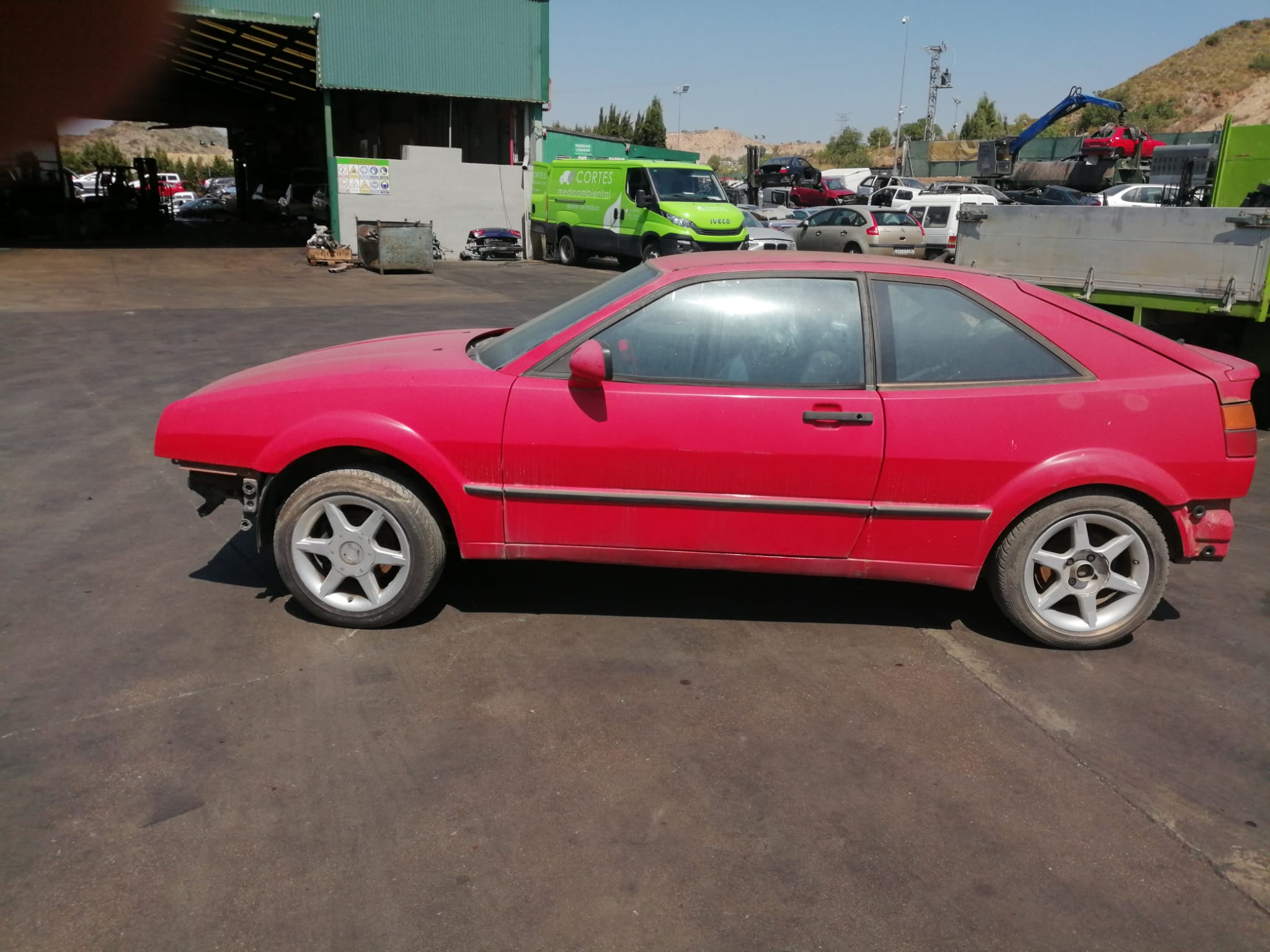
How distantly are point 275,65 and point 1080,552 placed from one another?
30215mm

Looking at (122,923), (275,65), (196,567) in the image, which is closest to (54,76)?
(122,923)

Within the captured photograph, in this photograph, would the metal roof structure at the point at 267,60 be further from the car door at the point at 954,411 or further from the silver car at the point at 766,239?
the car door at the point at 954,411

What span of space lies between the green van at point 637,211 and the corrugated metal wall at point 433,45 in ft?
9.40

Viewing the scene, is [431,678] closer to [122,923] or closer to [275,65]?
[122,923]

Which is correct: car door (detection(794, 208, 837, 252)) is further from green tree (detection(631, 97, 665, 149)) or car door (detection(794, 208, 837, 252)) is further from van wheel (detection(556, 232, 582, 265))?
green tree (detection(631, 97, 665, 149))

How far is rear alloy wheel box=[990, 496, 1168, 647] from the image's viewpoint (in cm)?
424

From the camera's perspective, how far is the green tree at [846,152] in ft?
271

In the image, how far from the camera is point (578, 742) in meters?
3.52

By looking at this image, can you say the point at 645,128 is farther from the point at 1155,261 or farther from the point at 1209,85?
the point at 1155,261

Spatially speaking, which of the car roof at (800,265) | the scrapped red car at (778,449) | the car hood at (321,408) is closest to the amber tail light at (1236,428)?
the scrapped red car at (778,449)

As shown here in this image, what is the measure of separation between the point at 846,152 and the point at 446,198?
2841 inches

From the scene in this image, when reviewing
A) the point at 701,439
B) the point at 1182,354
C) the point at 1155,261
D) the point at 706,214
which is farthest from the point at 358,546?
the point at 706,214

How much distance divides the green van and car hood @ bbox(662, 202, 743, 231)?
1 cm

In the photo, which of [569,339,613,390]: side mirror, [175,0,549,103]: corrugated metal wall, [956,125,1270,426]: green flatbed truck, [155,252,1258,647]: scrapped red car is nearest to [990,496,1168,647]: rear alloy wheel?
[155,252,1258,647]: scrapped red car
